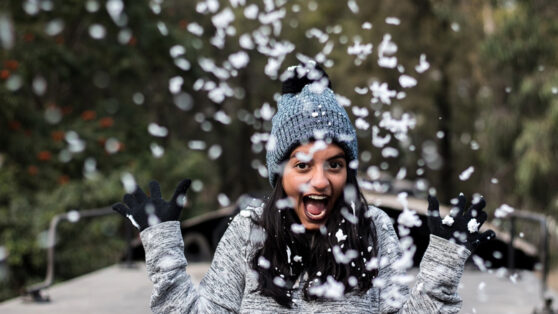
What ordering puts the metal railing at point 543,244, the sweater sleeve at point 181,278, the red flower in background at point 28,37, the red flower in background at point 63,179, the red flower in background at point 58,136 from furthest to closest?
the red flower in background at point 28,37 → the red flower in background at point 58,136 → the red flower in background at point 63,179 → the metal railing at point 543,244 → the sweater sleeve at point 181,278

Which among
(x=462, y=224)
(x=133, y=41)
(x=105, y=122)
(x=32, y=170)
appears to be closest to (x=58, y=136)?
(x=32, y=170)

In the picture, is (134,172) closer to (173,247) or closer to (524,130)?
(524,130)

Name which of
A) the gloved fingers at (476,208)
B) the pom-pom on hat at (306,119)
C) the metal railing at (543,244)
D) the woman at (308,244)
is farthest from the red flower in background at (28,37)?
the gloved fingers at (476,208)

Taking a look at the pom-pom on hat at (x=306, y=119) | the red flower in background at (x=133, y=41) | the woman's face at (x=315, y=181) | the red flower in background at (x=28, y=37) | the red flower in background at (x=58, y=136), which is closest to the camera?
the woman's face at (x=315, y=181)

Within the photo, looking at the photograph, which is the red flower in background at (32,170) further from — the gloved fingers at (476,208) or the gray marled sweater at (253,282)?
the gloved fingers at (476,208)

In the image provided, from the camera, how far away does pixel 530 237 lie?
991cm

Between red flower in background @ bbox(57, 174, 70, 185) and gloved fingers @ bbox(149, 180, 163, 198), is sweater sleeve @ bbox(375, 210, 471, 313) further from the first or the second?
red flower in background @ bbox(57, 174, 70, 185)

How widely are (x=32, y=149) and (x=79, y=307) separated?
6040mm

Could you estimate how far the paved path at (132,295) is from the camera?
673 cm

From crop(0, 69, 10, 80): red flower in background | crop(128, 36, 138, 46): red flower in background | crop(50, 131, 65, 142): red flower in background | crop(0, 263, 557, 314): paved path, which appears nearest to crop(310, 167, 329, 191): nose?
crop(0, 263, 557, 314): paved path

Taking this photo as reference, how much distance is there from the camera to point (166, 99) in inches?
733

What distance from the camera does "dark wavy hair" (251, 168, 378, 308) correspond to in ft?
9.20

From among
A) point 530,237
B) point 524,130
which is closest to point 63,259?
point 530,237

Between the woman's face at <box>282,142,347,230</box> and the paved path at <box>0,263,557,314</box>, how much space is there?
3.51 meters
